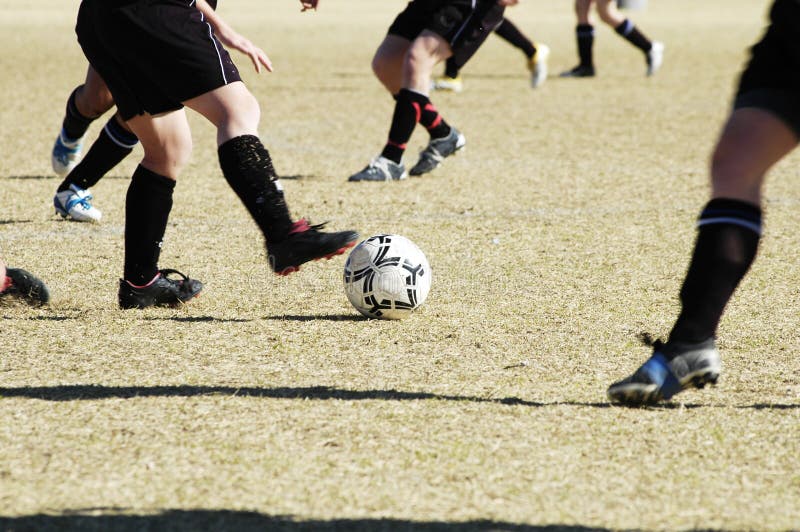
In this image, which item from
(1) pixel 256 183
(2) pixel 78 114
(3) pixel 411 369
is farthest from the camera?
(2) pixel 78 114

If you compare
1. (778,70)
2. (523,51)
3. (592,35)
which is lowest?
(592,35)

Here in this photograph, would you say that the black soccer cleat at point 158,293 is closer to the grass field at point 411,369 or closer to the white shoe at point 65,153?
the grass field at point 411,369

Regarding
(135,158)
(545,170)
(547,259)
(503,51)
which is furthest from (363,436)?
(503,51)

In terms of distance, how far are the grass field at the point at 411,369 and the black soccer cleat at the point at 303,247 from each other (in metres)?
0.30

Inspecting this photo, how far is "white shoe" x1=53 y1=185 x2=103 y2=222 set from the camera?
6453 mm

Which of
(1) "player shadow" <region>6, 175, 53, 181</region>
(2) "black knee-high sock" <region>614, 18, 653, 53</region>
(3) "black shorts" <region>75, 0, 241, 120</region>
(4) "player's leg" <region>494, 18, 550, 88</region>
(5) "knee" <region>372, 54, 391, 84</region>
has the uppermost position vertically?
(3) "black shorts" <region>75, 0, 241, 120</region>

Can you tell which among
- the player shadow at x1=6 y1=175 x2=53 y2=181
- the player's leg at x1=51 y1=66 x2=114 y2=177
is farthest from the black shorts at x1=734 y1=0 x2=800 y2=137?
the player shadow at x1=6 y1=175 x2=53 y2=181

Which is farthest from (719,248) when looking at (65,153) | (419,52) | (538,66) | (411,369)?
(538,66)

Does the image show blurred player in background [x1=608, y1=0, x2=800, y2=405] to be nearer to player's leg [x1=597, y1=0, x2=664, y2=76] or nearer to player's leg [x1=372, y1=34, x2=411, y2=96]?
player's leg [x1=372, y1=34, x2=411, y2=96]

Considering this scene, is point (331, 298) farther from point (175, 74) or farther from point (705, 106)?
point (705, 106)

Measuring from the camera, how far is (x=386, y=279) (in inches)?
181

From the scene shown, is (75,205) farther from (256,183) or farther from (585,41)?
(585,41)

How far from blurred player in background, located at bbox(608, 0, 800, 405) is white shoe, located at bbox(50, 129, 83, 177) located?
4.79 meters

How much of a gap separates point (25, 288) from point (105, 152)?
1.66 meters
